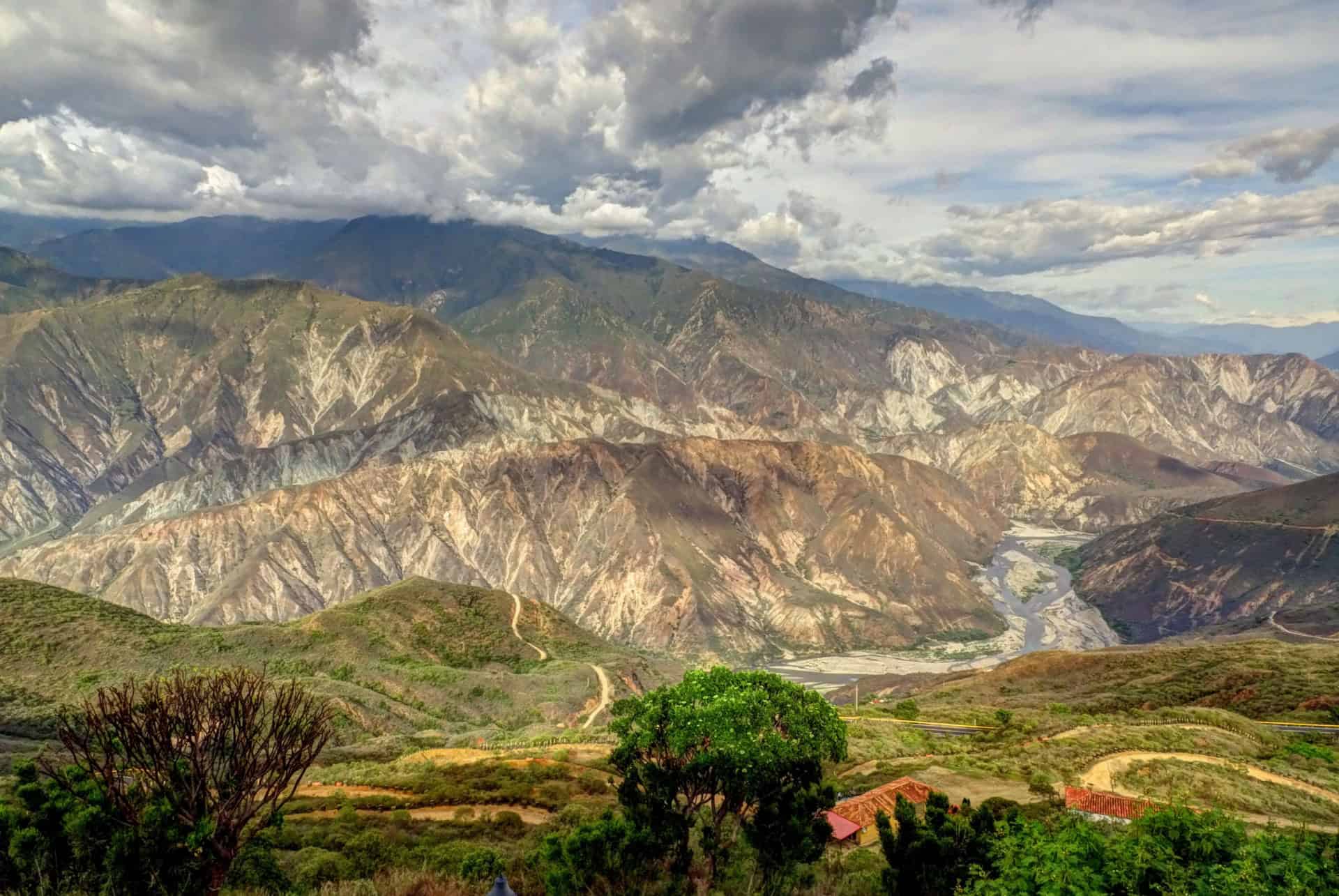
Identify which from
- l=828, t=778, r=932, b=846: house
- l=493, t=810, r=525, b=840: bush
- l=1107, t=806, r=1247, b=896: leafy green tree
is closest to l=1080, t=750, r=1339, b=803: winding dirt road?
l=828, t=778, r=932, b=846: house

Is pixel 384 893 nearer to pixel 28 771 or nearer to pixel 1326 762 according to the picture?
pixel 28 771

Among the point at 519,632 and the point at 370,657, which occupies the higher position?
the point at 370,657

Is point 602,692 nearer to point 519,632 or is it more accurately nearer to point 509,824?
point 519,632

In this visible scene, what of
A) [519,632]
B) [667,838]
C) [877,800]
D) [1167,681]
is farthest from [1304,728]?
[519,632]

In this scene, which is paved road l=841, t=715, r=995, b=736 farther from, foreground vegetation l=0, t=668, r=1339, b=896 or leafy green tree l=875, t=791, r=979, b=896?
leafy green tree l=875, t=791, r=979, b=896

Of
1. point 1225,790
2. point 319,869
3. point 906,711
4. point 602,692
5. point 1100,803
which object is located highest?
point 319,869

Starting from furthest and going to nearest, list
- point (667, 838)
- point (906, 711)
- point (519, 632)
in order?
point (519, 632) → point (906, 711) → point (667, 838)

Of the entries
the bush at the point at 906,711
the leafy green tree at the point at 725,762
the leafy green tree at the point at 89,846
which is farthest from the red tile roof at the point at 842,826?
the bush at the point at 906,711

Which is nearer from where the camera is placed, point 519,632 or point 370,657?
point 370,657
